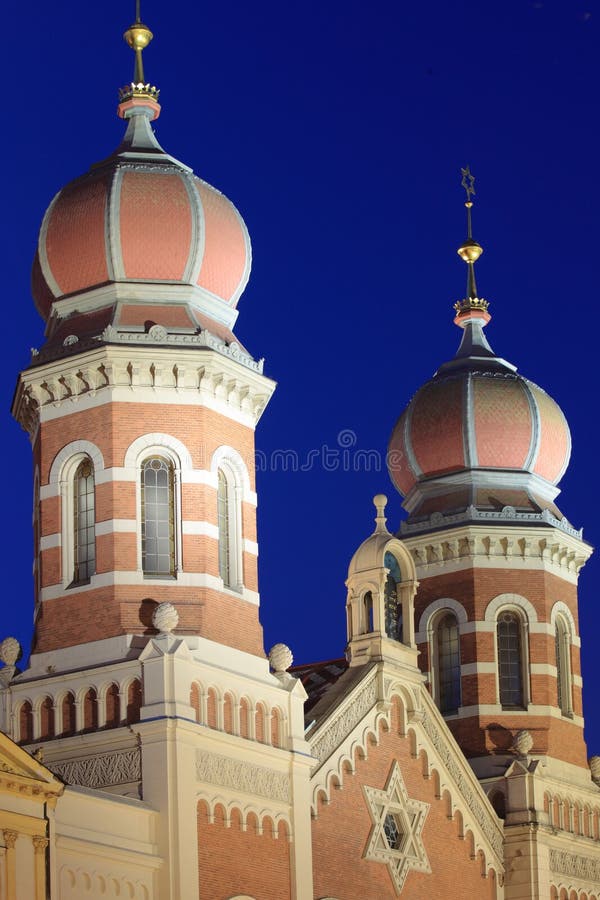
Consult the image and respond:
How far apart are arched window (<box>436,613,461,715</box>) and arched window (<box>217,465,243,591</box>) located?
9.14m

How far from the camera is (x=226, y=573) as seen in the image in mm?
37625

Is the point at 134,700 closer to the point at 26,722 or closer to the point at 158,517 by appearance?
the point at 26,722

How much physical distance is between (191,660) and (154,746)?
1485mm

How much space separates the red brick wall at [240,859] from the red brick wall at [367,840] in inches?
60.2

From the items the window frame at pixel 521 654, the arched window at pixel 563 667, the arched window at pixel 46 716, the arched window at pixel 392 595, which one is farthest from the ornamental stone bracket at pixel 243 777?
the arched window at pixel 563 667

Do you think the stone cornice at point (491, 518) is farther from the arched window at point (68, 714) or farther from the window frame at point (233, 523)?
the arched window at point (68, 714)

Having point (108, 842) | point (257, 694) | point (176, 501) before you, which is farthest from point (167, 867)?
point (176, 501)

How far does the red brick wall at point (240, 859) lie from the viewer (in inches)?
1363

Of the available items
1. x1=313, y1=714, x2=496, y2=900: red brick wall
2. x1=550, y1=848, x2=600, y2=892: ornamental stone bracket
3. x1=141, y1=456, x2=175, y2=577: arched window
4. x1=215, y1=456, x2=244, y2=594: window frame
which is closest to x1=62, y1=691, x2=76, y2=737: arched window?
x1=141, y1=456, x2=175, y2=577: arched window

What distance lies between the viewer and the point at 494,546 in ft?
150

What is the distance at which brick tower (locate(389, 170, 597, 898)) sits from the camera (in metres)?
45.0

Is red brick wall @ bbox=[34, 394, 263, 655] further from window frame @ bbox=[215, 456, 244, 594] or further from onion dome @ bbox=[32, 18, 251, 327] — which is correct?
onion dome @ bbox=[32, 18, 251, 327]

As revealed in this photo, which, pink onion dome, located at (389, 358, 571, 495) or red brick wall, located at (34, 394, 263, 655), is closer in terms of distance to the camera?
red brick wall, located at (34, 394, 263, 655)

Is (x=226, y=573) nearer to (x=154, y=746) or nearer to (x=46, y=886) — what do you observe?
(x=154, y=746)
